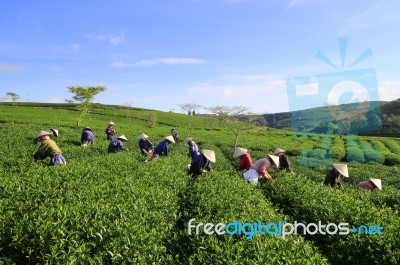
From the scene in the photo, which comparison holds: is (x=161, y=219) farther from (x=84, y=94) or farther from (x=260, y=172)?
(x=84, y=94)

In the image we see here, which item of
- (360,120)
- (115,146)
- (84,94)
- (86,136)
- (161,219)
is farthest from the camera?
(360,120)

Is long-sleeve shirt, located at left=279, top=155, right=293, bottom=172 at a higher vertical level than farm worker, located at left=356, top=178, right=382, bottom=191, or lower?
higher

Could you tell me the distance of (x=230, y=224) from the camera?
19.0 ft

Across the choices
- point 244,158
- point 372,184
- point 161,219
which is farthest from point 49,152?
point 372,184

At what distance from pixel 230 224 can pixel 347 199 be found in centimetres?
420

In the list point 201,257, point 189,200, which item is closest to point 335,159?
point 189,200

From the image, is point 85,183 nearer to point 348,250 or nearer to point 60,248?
point 60,248

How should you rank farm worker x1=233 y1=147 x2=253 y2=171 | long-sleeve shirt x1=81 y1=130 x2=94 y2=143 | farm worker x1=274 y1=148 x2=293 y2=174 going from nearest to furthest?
farm worker x1=233 y1=147 x2=253 y2=171 → farm worker x1=274 y1=148 x2=293 y2=174 → long-sleeve shirt x1=81 y1=130 x2=94 y2=143

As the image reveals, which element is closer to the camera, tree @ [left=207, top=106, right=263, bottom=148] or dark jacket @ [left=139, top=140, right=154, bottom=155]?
dark jacket @ [left=139, top=140, right=154, bottom=155]

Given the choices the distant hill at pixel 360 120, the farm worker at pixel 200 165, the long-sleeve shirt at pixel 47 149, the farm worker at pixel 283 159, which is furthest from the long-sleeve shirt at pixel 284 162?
the distant hill at pixel 360 120

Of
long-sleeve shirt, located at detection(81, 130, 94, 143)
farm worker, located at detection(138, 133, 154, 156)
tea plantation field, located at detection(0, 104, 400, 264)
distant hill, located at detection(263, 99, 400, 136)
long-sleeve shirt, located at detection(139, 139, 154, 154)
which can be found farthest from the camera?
distant hill, located at detection(263, 99, 400, 136)

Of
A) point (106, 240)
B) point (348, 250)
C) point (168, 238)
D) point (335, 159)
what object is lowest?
point (335, 159)

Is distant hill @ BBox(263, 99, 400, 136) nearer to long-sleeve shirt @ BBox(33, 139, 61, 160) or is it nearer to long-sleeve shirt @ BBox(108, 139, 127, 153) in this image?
long-sleeve shirt @ BBox(108, 139, 127, 153)

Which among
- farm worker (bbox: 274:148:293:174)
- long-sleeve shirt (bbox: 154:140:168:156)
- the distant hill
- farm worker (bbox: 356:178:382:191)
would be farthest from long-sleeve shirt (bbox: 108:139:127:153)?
the distant hill
